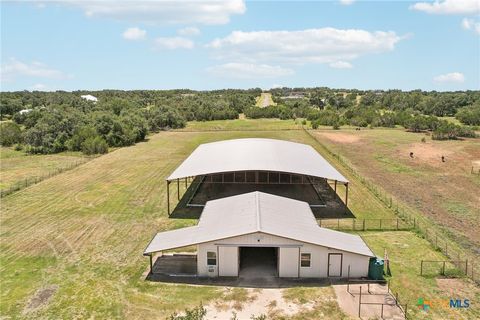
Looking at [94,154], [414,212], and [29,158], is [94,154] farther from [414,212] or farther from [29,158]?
[414,212]

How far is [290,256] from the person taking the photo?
72.1ft

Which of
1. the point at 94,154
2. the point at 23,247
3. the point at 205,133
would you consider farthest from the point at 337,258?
the point at 205,133

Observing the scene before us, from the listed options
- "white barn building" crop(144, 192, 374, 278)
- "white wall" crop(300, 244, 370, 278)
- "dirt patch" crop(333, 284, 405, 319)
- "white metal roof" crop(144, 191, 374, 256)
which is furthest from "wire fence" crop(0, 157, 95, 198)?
"dirt patch" crop(333, 284, 405, 319)

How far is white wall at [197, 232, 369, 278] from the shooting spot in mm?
21875

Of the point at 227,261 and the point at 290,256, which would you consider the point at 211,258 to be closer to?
the point at 227,261

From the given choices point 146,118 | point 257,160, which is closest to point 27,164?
point 257,160

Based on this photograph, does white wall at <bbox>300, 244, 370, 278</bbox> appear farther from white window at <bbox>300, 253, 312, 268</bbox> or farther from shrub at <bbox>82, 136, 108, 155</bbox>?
shrub at <bbox>82, 136, 108, 155</bbox>

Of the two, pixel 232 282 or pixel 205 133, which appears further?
pixel 205 133

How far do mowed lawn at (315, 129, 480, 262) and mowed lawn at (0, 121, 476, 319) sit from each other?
3976 mm

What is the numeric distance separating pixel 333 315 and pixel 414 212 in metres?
18.4

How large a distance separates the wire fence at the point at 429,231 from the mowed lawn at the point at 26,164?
1548 inches

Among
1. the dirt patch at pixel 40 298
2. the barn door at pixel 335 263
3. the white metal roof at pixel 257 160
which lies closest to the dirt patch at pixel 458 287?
the barn door at pixel 335 263

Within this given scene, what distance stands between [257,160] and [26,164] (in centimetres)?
3942

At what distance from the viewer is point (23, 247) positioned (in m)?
27.0
